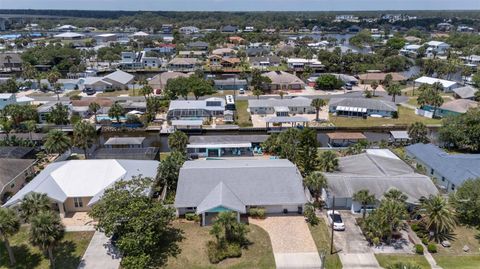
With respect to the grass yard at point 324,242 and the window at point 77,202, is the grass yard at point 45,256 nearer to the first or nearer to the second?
the window at point 77,202

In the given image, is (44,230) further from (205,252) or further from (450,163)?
(450,163)

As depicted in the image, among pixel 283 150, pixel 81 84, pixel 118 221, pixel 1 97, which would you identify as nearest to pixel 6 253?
pixel 118 221

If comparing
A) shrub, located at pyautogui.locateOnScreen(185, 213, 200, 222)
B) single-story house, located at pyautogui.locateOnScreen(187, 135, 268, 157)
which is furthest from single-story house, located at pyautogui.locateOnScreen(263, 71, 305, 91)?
shrub, located at pyautogui.locateOnScreen(185, 213, 200, 222)

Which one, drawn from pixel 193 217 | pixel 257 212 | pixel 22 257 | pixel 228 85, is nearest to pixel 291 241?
pixel 257 212

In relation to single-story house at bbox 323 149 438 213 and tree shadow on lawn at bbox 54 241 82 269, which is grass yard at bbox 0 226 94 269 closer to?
tree shadow on lawn at bbox 54 241 82 269

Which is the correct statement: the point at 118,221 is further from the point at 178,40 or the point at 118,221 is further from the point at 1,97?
the point at 178,40

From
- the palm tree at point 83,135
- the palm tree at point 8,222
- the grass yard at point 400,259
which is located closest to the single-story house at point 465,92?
the grass yard at point 400,259
